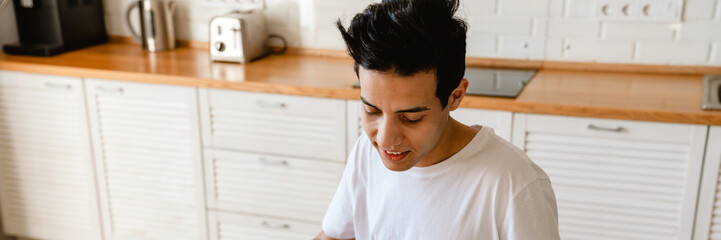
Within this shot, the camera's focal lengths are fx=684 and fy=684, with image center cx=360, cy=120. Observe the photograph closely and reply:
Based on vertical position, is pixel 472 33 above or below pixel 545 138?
above

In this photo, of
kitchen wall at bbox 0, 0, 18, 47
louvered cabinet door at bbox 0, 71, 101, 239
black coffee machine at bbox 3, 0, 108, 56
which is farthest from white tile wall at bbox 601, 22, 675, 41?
kitchen wall at bbox 0, 0, 18, 47

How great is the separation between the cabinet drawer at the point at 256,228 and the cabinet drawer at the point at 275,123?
0.28 metres

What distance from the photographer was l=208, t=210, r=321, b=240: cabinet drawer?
2.50m

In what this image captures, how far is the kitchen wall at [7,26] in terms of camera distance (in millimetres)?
2875

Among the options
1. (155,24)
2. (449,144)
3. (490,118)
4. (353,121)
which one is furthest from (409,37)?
(155,24)

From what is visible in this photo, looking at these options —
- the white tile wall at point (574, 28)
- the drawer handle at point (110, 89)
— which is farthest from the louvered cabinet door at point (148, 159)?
the white tile wall at point (574, 28)

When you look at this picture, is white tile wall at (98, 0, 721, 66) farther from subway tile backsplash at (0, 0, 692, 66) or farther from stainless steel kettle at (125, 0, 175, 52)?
stainless steel kettle at (125, 0, 175, 52)

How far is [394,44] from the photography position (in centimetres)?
103

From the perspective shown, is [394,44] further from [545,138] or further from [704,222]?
[704,222]

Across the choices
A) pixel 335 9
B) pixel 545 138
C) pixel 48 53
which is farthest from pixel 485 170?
pixel 48 53

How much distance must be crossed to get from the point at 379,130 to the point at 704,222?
4.73 ft

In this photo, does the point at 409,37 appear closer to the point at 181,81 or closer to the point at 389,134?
the point at 389,134

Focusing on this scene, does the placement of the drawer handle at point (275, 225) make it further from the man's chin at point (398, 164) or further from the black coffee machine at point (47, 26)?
the man's chin at point (398, 164)

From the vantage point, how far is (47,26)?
2.79m
